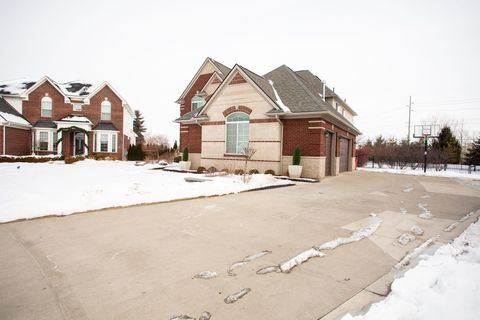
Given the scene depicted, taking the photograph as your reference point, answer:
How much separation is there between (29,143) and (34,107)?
4192 mm

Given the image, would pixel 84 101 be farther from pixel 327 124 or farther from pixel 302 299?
pixel 302 299

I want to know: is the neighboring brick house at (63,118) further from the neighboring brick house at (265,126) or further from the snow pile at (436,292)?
the snow pile at (436,292)

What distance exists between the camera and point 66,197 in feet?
23.1

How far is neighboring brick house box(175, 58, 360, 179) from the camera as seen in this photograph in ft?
49.6

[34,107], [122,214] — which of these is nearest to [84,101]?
[34,107]

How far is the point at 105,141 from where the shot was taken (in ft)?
95.2

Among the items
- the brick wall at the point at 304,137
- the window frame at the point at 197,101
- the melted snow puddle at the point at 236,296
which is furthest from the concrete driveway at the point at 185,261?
the window frame at the point at 197,101

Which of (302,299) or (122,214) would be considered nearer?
(302,299)

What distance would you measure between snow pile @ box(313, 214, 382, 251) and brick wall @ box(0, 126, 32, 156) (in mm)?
31520

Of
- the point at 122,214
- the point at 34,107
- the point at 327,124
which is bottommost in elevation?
the point at 122,214

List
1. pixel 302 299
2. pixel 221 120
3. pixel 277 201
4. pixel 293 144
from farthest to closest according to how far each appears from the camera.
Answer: pixel 221 120, pixel 293 144, pixel 277 201, pixel 302 299

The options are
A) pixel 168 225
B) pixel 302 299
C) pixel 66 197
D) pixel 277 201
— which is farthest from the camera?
pixel 277 201

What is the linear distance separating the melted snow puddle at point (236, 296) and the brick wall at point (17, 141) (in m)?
31.3

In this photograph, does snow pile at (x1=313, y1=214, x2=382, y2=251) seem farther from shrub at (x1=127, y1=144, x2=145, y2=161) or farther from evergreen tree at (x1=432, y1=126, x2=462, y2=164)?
evergreen tree at (x1=432, y1=126, x2=462, y2=164)
